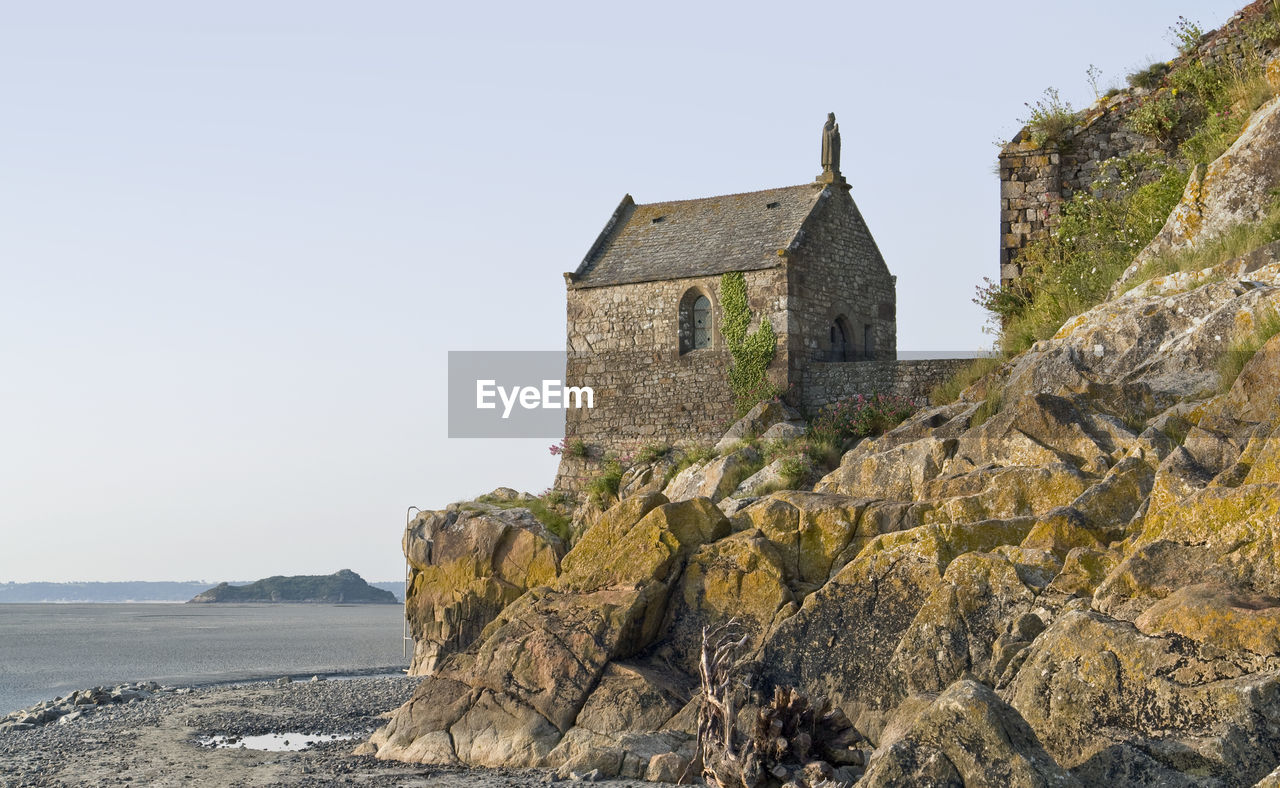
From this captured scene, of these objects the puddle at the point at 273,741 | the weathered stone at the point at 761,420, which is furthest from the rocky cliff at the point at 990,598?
the weathered stone at the point at 761,420

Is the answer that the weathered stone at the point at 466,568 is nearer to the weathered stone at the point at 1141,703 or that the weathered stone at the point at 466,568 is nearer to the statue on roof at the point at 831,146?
the statue on roof at the point at 831,146

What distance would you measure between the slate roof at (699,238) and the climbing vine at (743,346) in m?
0.57

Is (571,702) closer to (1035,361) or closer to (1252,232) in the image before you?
(1035,361)

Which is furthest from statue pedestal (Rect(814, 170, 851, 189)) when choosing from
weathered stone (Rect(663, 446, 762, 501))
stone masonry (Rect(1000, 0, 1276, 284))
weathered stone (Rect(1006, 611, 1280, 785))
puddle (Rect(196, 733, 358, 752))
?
weathered stone (Rect(1006, 611, 1280, 785))

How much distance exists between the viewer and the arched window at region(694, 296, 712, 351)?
29.5 metres

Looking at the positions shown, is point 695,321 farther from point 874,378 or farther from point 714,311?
point 874,378

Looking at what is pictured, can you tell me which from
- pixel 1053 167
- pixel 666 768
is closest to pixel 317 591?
pixel 1053 167

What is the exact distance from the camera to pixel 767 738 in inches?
452

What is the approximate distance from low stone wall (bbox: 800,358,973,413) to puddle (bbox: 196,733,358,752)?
1345 centimetres

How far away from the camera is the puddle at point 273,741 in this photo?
59.1 ft

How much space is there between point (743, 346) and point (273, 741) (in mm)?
14351

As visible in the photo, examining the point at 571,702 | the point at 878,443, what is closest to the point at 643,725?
the point at 571,702

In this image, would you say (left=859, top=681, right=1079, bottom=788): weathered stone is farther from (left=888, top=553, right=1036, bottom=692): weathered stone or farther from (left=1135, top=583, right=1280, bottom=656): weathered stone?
(left=888, top=553, right=1036, bottom=692): weathered stone

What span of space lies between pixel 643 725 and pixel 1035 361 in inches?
306
